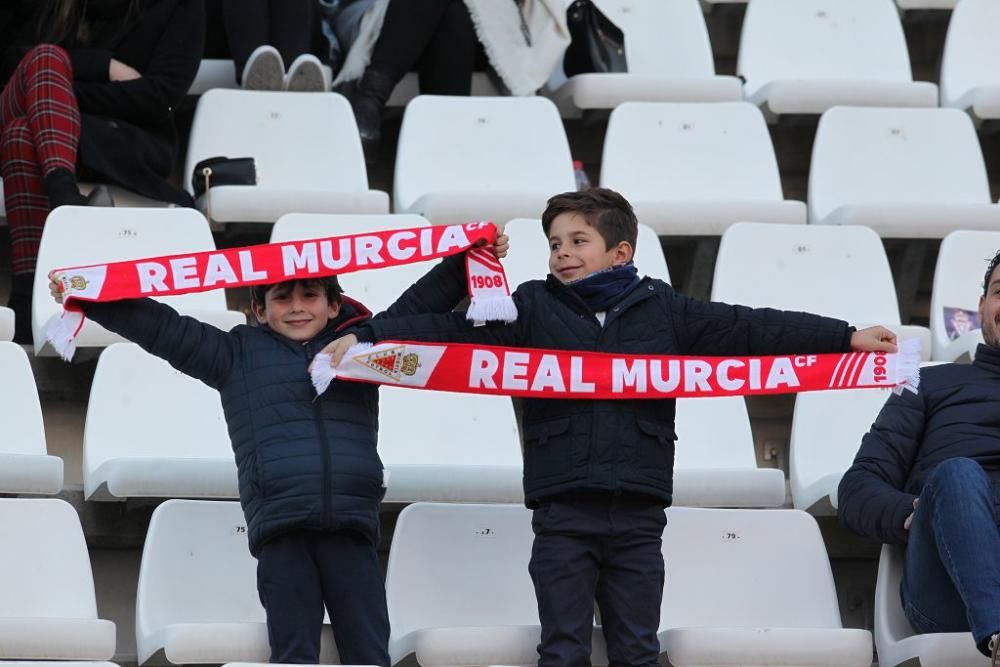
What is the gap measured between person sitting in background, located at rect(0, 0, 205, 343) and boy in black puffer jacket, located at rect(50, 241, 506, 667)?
1242 millimetres

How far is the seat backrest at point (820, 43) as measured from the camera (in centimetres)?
578

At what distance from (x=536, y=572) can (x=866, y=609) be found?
108 cm

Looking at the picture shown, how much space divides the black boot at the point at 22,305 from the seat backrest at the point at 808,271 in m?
1.58

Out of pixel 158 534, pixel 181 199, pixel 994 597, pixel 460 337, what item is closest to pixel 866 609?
pixel 994 597

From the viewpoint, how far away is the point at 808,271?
181 inches

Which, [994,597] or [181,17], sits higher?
[181,17]

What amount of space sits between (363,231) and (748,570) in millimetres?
1239

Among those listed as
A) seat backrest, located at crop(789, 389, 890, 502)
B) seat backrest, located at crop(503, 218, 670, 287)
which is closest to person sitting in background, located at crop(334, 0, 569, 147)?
seat backrest, located at crop(503, 218, 670, 287)

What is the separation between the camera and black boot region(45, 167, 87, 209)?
454cm

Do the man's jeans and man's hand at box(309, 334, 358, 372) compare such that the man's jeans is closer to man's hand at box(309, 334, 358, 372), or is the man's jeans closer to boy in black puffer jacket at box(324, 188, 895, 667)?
boy in black puffer jacket at box(324, 188, 895, 667)

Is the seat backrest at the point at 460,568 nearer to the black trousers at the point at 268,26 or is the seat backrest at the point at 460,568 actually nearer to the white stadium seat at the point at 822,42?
the black trousers at the point at 268,26

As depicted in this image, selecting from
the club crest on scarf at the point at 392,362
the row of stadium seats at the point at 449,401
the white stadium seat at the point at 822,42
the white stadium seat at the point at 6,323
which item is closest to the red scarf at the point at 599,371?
the club crest on scarf at the point at 392,362

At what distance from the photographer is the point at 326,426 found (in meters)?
3.36

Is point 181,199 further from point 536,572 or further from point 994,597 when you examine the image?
point 994,597
